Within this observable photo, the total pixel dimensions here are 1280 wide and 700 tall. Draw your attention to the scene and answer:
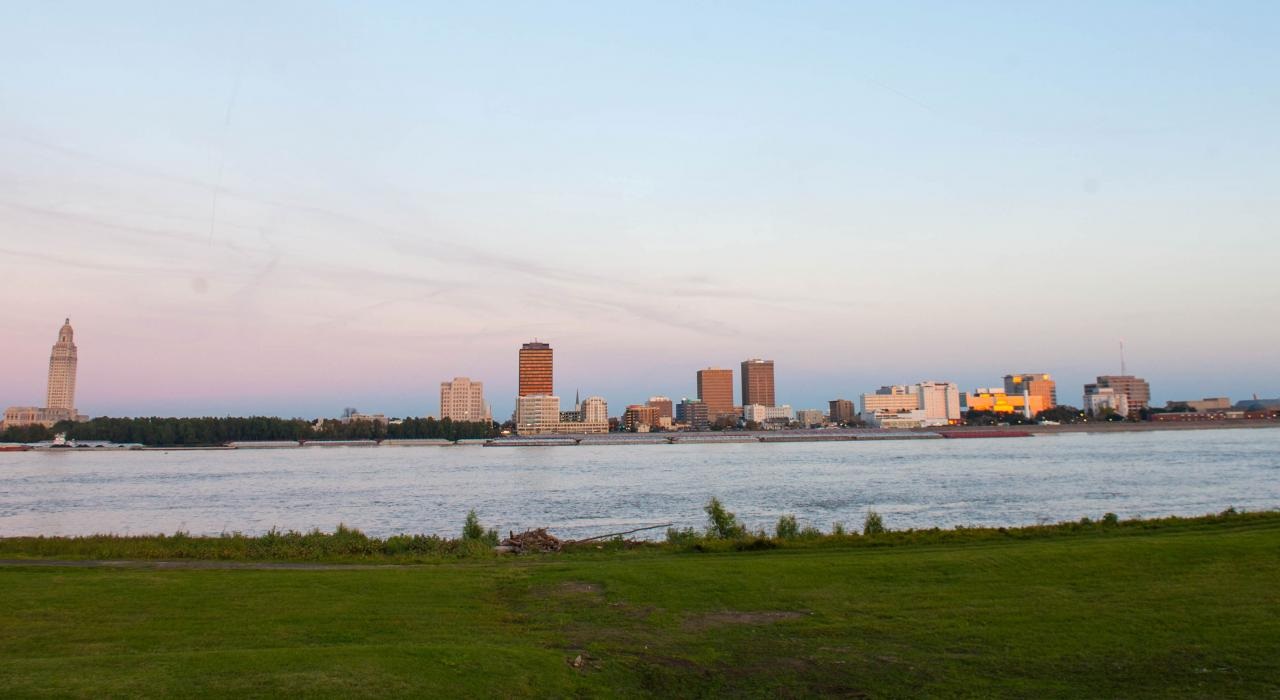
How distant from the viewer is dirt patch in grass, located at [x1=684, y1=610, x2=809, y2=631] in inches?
568

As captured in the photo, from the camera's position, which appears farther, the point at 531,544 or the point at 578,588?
the point at 531,544

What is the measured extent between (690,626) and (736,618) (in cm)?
96

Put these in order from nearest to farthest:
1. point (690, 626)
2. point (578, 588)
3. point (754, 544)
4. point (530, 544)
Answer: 1. point (690, 626)
2. point (578, 588)
3. point (754, 544)
4. point (530, 544)

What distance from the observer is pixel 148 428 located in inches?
7815

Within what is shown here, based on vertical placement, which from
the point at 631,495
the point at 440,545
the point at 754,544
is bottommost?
the point at 631,495

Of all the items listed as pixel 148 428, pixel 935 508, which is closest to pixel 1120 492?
pixel 935 508

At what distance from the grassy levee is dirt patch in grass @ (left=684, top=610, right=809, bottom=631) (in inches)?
2.8

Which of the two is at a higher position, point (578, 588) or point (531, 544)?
point (578, 588)

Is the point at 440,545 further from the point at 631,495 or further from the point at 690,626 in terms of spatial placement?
the point at 631,495

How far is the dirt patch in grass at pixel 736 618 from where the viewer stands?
14424 millimetres

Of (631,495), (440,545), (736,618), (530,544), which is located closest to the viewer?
(736,618)

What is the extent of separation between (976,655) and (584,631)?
19.6 feet

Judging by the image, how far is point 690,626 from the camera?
564 inches

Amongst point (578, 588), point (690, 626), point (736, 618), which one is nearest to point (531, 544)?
point (578, 588)
